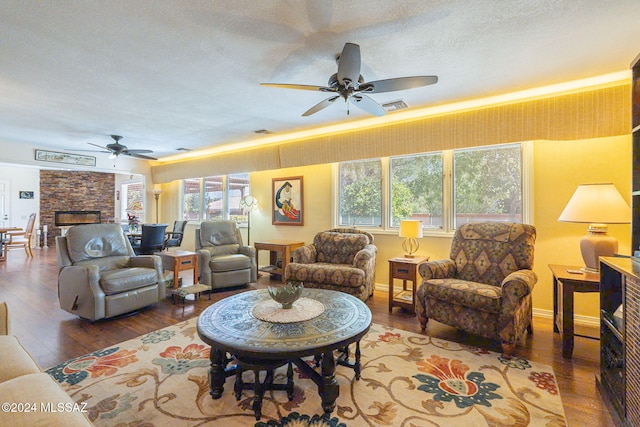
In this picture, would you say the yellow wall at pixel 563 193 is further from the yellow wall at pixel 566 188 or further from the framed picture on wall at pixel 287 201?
the framed picture on wall at pixel 287 201

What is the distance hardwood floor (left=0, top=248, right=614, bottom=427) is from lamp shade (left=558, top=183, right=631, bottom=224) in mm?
1133

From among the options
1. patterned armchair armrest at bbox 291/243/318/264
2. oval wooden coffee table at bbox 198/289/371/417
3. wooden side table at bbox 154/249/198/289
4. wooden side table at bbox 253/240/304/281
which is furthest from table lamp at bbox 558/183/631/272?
wooden side table at bbox 154/249/198/289

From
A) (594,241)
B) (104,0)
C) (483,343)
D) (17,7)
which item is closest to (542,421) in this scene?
(483,343)

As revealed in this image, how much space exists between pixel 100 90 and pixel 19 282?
149 inches

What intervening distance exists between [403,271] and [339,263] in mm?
966

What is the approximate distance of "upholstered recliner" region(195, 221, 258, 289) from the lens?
4.12 metres

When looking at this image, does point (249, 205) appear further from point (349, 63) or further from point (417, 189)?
point (349, 63)

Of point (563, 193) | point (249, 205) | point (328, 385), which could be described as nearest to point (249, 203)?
point (249, 205)

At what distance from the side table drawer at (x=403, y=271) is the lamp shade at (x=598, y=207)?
153 centimetres

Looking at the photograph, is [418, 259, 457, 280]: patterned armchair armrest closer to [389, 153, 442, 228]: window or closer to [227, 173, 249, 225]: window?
[389, 153, 442, 228]: window

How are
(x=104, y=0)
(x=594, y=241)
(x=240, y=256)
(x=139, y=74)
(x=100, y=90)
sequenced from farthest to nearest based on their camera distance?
(x=240, y=256), (x=100, y=90), (x=139, y=74), (x=594, y=241), (x=104, y=0)

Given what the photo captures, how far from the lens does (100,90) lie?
124 inches

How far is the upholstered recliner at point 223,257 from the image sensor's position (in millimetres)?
4125

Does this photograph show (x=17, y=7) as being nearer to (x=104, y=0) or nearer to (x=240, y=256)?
(x=104, y=0)
